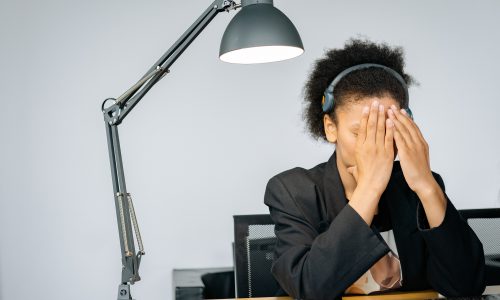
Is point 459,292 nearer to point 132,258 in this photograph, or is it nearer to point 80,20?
point 132,258

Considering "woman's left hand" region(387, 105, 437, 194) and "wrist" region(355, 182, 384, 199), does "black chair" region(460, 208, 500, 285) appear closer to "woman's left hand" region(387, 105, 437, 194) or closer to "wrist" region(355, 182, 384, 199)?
"woman's left hand" region(387, 105, 437, 194)

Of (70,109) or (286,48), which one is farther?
(70,109)

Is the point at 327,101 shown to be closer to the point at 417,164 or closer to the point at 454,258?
the point at 417,164

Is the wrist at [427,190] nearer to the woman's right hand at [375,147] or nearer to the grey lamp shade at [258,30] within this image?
the woman's right hand at [375,147]

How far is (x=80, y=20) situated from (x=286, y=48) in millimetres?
1446

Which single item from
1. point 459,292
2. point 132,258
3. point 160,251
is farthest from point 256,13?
point 160,251

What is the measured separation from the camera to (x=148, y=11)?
2.78m

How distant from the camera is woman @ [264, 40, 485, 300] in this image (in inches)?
47.1

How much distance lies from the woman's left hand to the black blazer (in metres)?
0.05

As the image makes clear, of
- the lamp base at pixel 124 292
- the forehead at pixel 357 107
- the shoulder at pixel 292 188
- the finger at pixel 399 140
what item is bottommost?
the lamp base at pixel 124 292

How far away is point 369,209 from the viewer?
48.4 inches

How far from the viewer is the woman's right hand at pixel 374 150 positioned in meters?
1.27

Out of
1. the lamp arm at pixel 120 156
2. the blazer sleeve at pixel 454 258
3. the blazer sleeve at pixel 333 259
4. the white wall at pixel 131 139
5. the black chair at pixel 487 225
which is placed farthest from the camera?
the white wall at pixel 131 139

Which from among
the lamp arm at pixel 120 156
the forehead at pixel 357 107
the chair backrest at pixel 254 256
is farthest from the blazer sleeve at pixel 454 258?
the lamp arm at pixel 120 156
